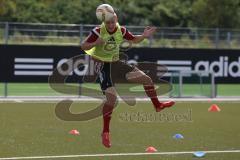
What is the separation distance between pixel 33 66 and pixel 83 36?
7.45 ft

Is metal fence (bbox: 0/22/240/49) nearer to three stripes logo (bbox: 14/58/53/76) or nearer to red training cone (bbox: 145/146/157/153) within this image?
three stripes logo (bbox: 14/58/53/76)

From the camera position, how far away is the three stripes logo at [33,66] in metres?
22.6

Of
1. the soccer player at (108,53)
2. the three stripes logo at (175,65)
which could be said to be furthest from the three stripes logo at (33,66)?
the soccer player at (108,53)

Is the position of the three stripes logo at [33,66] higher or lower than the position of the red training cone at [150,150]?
lower

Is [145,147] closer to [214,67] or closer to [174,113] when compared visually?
[174,113]

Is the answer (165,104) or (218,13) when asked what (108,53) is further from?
(218,13)

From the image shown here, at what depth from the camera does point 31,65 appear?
22812mm

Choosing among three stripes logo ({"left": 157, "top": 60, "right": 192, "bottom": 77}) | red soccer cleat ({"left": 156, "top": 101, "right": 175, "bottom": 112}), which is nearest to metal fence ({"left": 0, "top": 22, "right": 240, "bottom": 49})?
three stripes logo ({"left": 157, "top": 60, "right": 192, "bottom": 77})

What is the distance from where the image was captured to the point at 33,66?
22828mm

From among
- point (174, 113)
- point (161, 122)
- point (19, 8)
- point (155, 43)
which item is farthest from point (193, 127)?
point (19, 8)

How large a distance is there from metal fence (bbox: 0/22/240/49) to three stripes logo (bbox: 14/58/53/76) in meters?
0.94

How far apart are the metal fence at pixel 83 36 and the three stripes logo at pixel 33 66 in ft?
3.09

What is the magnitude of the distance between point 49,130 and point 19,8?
1626 inches

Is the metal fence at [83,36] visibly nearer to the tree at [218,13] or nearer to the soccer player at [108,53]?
the soccer player at [108,53]
